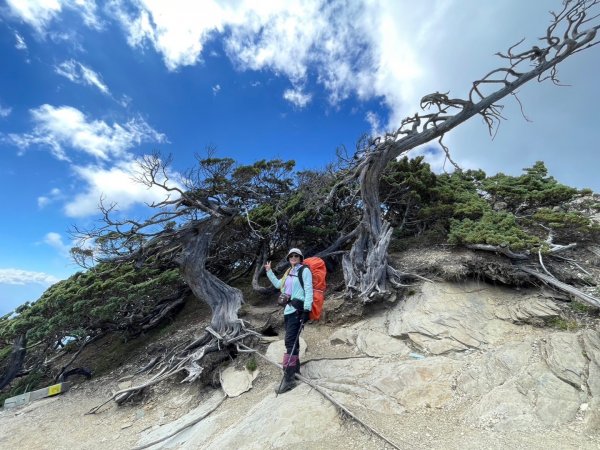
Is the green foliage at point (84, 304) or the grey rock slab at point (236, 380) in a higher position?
the green foliage at point (84, 304)

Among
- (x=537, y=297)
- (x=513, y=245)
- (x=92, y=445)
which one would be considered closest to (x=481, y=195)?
(x=513, y=245)

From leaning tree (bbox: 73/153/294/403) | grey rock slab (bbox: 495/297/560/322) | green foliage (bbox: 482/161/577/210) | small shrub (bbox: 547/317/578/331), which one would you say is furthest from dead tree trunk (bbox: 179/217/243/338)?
green foliage (bbox: 482/161/577/210)

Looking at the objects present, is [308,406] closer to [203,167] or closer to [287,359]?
[287,359]

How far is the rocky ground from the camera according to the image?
439 cm

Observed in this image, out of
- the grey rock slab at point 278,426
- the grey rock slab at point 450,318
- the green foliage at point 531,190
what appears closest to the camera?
the grey rock slab at point 278,426

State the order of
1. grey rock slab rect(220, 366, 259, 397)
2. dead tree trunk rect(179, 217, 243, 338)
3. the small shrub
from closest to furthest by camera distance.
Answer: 1. the small shrub
2. grey rock slab rect(220, 366, 259, 397)
3. dead tree trunk rect(179, 217, 243, 338)

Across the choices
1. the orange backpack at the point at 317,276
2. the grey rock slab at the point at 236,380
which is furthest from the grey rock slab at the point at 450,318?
the grey rock slab at the point at 236,380

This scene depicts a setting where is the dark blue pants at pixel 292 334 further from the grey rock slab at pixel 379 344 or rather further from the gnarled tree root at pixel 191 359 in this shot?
the gnarled tree root at pixel 191 359

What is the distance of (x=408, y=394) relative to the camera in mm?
5152

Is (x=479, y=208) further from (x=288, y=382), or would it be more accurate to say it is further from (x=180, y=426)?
(x=180, y=426)

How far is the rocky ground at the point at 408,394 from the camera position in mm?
4387

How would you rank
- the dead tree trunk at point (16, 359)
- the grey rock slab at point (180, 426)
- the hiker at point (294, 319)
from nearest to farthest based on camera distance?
1. the grey rock slab at point (180, 426)
2. the hiker at point (294, 319)
3. the dead tree trunk at point (16, 359)

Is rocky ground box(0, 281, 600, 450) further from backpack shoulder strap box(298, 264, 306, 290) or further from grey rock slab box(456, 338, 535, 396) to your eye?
backpack shoulder strap box(298, 264, 306, 290)

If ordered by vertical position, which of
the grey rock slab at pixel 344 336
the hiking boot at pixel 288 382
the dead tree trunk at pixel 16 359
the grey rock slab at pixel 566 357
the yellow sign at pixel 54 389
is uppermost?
the dead tree trunk at pixel 16 359
